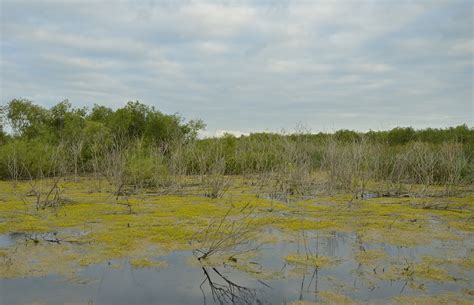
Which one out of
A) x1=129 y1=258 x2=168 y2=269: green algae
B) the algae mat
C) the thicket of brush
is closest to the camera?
the algae mat

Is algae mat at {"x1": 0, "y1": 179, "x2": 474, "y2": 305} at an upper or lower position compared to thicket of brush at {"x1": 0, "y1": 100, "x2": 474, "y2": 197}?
lower

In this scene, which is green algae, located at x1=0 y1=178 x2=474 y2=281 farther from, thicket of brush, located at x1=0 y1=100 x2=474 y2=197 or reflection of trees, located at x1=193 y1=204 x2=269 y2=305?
thicket of brush, located at x1=0 y1=100 x2=474 y2=197

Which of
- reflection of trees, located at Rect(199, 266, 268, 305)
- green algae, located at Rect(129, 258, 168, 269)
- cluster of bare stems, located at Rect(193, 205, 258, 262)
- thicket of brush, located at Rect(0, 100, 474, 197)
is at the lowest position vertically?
reflection of trees, located at Rect(199, 266, 268, 305)

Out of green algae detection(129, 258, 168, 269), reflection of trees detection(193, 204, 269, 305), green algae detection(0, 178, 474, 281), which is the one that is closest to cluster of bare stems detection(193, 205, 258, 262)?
reflection of trees detection(193, 204, 269, 305)

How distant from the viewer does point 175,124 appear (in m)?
18.8

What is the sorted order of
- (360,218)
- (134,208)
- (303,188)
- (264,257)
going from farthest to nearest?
(303,188)
(134,208)
(360,218)
(264,257)

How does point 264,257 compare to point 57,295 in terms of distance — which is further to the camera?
point 264,257

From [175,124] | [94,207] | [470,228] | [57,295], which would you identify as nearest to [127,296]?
[57,295]

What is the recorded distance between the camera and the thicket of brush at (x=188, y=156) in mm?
11141

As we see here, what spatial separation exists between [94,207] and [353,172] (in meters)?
6.48

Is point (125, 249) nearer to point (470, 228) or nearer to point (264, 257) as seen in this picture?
point (264, 257)

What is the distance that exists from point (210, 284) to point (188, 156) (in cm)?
889

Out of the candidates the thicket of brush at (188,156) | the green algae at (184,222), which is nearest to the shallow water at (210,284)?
the green algae at (184,222)

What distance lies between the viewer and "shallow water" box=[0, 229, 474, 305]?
174 inches
